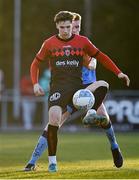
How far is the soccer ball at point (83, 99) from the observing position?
40.3 feet

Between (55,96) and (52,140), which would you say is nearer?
(52,140)

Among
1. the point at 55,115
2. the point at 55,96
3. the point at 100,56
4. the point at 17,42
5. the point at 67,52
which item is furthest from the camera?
the point at 17,42

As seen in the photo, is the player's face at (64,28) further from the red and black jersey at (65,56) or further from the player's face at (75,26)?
the player's face at (75,26)

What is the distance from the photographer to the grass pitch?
39.4 ft

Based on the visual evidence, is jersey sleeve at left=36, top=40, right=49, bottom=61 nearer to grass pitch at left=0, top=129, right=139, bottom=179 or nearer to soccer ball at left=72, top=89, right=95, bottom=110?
soccer ball at left=72, top=89, right=95, bottom=110

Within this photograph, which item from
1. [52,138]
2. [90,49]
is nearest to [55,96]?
[52,138]

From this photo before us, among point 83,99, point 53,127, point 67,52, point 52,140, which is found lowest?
point 52,140

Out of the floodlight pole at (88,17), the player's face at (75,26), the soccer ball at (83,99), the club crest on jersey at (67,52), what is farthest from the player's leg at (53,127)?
the floodlight pole at (88,17)

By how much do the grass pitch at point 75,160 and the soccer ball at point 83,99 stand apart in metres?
0.93

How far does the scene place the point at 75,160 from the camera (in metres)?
15.5

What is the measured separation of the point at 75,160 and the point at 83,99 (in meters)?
3.38

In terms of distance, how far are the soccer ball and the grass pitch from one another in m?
0.93

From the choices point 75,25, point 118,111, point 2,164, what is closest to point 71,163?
point 2,164

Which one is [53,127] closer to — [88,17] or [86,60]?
[86,60]
